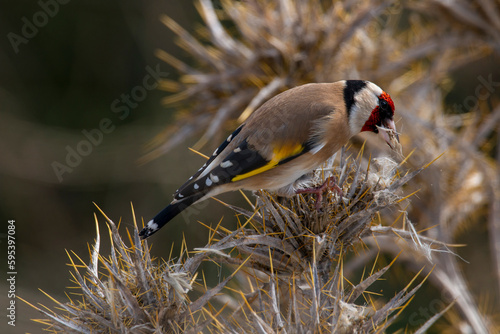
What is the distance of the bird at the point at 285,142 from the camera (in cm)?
221

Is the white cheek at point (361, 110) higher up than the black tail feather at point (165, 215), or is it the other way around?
the black tail feather at point (165, 215)

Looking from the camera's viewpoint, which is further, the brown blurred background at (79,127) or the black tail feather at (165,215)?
the brown blurred background at (79,127)

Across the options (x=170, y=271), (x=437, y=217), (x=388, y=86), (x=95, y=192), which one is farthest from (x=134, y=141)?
(x=170, y=271)

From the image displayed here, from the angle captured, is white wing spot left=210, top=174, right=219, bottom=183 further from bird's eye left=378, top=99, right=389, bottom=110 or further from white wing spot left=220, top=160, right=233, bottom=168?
bird's eye left=378, top=99, right=389, bottom=110

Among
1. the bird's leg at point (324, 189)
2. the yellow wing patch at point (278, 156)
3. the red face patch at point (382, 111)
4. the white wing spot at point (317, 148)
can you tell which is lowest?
the red face patch at point (382, 111)

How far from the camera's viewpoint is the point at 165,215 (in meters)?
2.08

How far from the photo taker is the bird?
7.25 ft

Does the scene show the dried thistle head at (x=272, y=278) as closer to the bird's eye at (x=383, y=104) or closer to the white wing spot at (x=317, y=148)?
the white wing spot at (x=317, y=148)

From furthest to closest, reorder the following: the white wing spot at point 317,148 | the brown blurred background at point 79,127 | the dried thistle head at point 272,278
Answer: the brown blurred background at point 79,127 → the white wing spot at point 317,148 → the dried thistle head at point 272,278

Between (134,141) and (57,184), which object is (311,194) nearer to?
(134,141)

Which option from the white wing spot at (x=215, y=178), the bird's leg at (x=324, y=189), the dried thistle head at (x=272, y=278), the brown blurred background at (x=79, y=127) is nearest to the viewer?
the dried thistle head at (x=272, y=278)

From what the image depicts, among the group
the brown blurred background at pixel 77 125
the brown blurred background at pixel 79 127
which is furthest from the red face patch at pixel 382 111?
the brown blurred background at pixel 77 125

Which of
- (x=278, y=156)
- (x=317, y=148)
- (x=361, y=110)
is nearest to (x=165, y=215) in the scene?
(x=278, y=156)

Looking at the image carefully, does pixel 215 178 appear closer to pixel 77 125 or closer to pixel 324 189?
pixel 324 189
